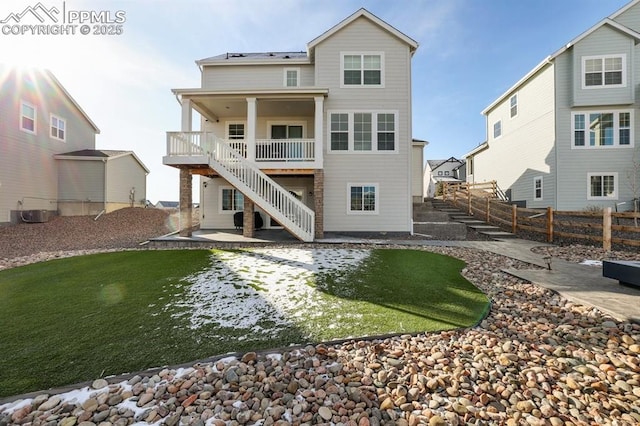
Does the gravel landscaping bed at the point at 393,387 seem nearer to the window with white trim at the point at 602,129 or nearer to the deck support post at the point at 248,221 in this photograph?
the deck support post at the point at 248,221

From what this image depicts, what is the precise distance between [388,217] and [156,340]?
409 inches

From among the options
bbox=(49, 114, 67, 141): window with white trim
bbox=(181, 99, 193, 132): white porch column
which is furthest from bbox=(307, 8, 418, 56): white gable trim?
bbox=(49, 114, 67, 141): window with white trim

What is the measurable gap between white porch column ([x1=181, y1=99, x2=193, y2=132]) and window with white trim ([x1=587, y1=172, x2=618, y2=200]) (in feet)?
63.0

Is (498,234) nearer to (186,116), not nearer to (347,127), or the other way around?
(347,127)

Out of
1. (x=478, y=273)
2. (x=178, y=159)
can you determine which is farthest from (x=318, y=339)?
(x=178, y=159)

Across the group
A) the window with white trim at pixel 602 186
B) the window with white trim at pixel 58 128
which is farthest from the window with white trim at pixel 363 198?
the window with white trim at pixel 58 128

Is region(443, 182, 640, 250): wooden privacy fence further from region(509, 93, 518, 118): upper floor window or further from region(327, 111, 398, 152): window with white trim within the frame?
region(327, 111, 398, 152): window with white trim

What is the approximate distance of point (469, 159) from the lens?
25531 millimetres

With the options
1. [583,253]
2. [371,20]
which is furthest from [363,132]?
[583,253]

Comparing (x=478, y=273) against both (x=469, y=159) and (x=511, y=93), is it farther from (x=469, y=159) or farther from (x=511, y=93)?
(x=469, y=159)

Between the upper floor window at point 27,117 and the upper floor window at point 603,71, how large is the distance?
1156 inches

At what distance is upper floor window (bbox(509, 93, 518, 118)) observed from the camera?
1777cm

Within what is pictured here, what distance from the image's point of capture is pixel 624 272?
4996mm

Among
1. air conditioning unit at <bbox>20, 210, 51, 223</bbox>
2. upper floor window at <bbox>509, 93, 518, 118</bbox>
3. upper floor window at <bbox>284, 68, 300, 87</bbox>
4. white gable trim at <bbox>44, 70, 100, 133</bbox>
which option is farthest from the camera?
upper floor window at <bbox>509, 93, 518, 118</bbox>
